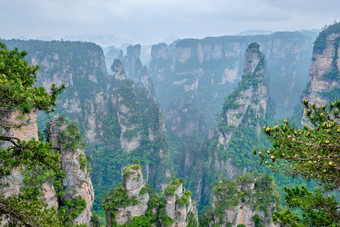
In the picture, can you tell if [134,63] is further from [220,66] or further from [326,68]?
[326,68]

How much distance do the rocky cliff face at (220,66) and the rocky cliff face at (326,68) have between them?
155 feet

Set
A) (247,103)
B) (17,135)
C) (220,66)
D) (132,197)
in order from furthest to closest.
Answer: (220,66), (247,103), (132,197), (17,135)

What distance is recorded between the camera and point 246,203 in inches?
901

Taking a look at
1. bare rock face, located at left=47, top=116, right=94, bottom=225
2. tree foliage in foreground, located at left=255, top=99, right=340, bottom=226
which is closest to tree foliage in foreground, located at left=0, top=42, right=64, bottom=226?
tree foliage in foreground, located at left=255, top=99, right=340, bottom=226

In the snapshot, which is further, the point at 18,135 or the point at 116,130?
the point at 116,130

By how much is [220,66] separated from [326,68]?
220 feet

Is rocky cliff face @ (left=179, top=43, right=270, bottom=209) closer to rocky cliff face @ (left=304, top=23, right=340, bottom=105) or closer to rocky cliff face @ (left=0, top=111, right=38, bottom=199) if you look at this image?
rocky cliff face @ (left=304, top=23, right=340, bottom=105)

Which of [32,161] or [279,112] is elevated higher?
[32,161]

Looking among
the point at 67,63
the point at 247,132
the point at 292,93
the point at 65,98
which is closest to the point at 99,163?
the point at 65,98

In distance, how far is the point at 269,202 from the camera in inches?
885

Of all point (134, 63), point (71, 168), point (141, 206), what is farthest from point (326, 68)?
point (134, 63)

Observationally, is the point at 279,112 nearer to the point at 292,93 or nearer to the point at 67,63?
the point at 292,93

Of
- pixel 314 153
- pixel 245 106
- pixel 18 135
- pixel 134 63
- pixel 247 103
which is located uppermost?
pixel 314 153

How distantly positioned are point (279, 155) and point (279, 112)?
86655 mm
